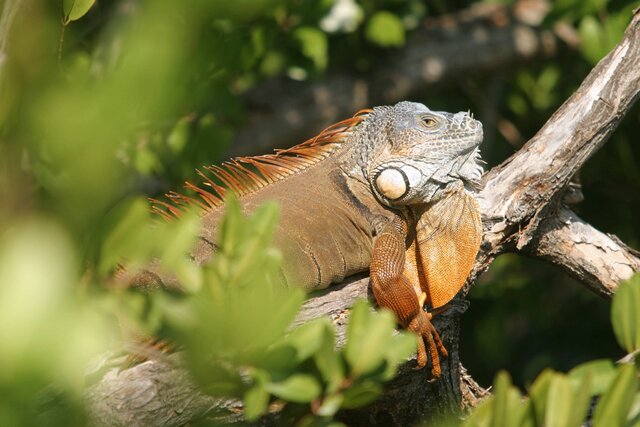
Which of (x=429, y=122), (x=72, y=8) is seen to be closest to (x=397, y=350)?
(x=72, y=8)

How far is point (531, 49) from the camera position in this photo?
6016 millimetres

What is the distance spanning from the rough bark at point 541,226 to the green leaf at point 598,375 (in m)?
1.30

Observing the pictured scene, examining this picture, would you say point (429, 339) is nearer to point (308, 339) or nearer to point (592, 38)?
point (308, 339)

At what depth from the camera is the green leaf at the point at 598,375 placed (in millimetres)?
1699

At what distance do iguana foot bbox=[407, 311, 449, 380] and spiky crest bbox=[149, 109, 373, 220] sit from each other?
87 centimetres

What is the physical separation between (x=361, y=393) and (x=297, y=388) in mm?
132

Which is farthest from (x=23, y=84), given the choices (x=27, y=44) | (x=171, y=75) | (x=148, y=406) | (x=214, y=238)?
(x=214, y=238)

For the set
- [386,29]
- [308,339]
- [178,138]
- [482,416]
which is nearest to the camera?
[308,339]

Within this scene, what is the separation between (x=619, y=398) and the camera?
62.6 inches

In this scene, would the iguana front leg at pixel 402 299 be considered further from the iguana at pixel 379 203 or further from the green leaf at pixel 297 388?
the green leaf at pixel 297 388

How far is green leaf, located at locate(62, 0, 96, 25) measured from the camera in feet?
4.43

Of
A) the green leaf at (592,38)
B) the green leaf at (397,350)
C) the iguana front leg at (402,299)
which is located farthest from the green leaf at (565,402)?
the green leaf at (592,38)

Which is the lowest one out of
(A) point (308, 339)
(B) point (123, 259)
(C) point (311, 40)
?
(A) point (308, 339)

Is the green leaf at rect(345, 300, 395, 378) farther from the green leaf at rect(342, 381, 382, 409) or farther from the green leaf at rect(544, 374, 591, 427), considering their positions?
the green leaf at rect(544, 374, 591, 427)
